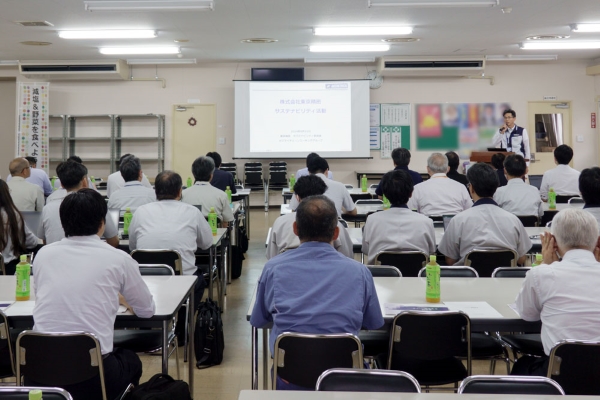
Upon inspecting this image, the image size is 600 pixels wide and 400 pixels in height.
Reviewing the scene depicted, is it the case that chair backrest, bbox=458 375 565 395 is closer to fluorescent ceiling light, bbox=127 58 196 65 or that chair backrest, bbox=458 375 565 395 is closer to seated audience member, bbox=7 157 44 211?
seated audience member, bbox=7 157 44 211

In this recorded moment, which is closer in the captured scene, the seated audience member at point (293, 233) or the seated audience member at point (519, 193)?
the seated audience member at point (293, 233)

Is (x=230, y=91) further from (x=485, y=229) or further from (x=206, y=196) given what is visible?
(x=485, y=229)

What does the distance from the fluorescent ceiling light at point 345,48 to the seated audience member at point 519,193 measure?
17.8 feet

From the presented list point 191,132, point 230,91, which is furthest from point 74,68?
point 230,91

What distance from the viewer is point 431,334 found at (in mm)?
2482

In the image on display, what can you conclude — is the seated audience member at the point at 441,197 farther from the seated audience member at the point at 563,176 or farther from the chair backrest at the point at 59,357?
the chair backrest at the point at 59,357

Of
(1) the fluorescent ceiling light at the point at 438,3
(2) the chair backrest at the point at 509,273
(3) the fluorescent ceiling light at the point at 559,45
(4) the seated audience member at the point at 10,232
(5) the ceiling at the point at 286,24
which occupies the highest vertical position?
(3) the fluorescent ceiling light at the point at 559,45

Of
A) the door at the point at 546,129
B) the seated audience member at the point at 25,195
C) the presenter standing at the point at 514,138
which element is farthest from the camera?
the door at the point at 546,129

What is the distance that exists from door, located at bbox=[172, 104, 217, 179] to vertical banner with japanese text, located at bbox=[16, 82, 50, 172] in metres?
2.51

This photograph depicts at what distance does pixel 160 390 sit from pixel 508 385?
1251mm

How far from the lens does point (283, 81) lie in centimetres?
1204

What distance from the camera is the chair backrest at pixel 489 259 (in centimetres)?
379

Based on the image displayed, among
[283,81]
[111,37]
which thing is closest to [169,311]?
[111,37]

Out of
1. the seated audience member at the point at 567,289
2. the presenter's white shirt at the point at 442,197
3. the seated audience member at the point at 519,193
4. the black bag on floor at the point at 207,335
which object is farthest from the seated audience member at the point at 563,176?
the seated audience member at the point at 567,289
